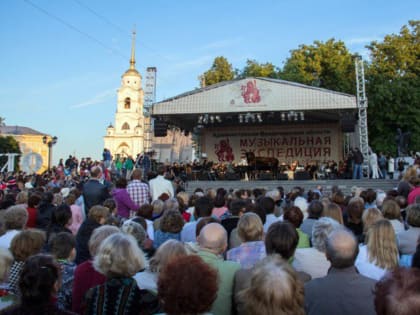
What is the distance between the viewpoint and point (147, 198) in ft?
22.5

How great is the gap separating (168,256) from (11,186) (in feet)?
32.7

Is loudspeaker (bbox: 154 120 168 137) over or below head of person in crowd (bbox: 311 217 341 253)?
over

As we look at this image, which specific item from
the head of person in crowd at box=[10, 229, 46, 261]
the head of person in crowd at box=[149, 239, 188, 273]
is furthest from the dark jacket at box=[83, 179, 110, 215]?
the head of person in crowd at box=[149, 239, 188, 273]

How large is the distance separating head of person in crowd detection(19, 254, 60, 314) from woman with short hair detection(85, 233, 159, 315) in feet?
1.13

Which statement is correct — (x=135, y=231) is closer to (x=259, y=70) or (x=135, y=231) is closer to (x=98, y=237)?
(x=98, y=237)

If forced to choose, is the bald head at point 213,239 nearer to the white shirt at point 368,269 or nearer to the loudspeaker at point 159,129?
the white shirt at point 368,269

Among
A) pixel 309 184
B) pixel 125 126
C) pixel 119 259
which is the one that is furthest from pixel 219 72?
pixel 125 126

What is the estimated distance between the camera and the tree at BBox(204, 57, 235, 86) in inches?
1335

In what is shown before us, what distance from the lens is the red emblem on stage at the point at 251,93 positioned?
1812 cm

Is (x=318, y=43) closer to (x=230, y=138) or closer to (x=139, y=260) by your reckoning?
(x=230, y=138)

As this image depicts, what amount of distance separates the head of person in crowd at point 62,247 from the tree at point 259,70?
1111 inches

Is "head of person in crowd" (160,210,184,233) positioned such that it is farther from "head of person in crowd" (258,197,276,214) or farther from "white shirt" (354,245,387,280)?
"white shirt" (354,245,387,280)

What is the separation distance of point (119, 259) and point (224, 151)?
867 inches

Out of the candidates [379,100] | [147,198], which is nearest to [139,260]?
[147,198]
